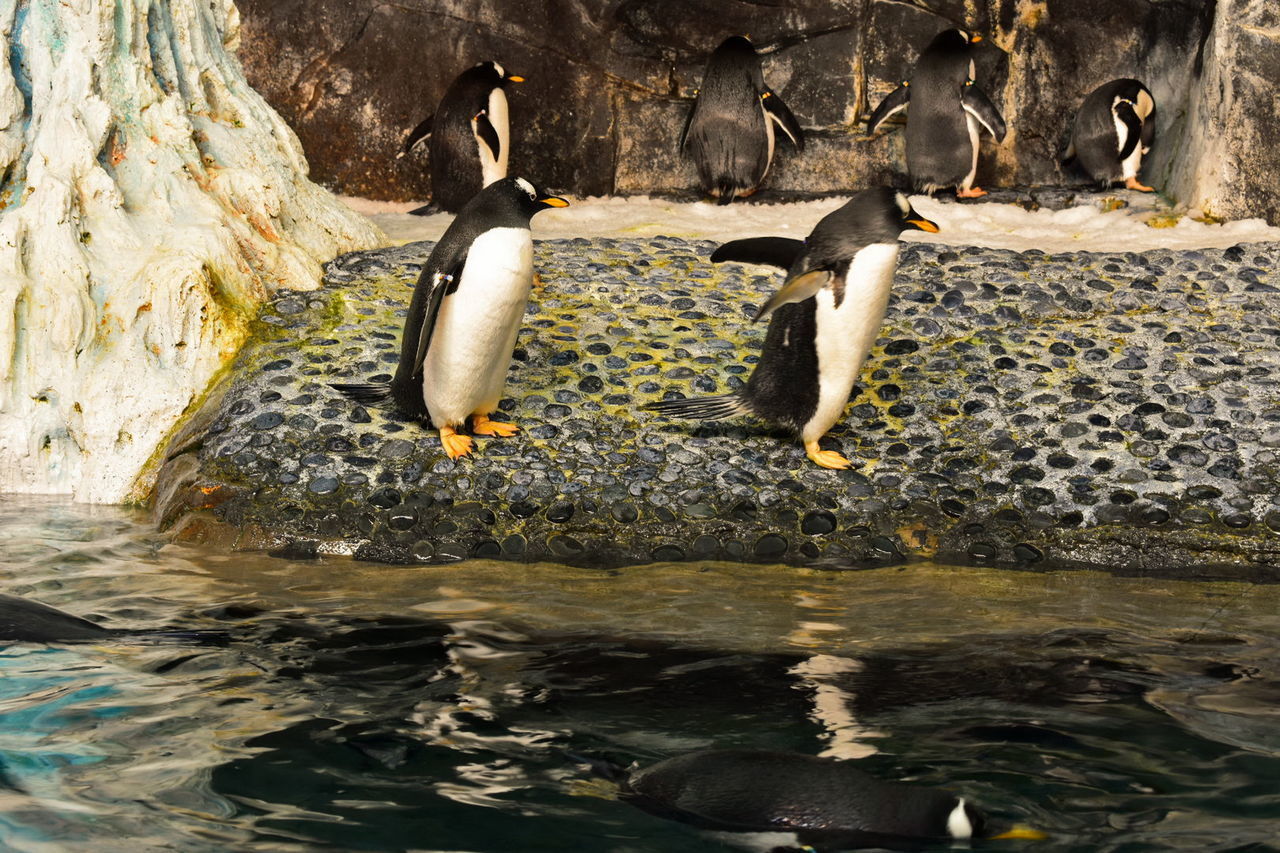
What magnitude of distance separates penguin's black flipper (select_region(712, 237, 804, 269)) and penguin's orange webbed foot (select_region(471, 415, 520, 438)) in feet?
3.25

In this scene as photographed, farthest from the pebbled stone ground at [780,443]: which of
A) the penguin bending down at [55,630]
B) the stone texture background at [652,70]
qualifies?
the stone texture background at [652,70]

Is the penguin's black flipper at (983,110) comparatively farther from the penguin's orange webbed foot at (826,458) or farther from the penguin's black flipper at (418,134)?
the penguin's orange webbed foot at (826,458)

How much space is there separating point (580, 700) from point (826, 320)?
2261 mm

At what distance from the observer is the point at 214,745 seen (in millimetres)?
2393

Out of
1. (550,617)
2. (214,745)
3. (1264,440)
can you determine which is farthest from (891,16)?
(214,745)

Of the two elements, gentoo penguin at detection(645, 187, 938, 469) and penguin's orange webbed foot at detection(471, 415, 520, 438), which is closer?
gentoo penguin at detection(645, 187, 938, 469)

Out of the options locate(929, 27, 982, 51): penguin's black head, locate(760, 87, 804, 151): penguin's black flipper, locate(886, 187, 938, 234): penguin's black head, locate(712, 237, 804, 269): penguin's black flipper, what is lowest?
locate(712, 237, 804, 269): penguin's black flipper

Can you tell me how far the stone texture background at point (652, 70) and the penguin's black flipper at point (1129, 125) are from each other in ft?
2.08

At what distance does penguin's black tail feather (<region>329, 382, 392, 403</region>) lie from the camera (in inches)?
198

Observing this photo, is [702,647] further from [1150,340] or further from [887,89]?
[887,89]

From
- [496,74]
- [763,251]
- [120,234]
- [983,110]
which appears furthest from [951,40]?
[120,234]

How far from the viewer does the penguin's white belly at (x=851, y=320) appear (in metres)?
4.57

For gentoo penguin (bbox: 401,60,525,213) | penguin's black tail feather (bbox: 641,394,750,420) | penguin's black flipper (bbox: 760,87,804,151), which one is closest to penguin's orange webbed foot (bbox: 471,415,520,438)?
penguin's black tail feather (bbox: 641,394,750,420)

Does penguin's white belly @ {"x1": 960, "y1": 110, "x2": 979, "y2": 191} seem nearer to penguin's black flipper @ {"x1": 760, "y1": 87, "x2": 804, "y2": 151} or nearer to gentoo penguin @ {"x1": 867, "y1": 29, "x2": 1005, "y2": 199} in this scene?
gentoo penguin @ {"x1": 867, "y1": 29, "x2": 1005, "y2": 199}
